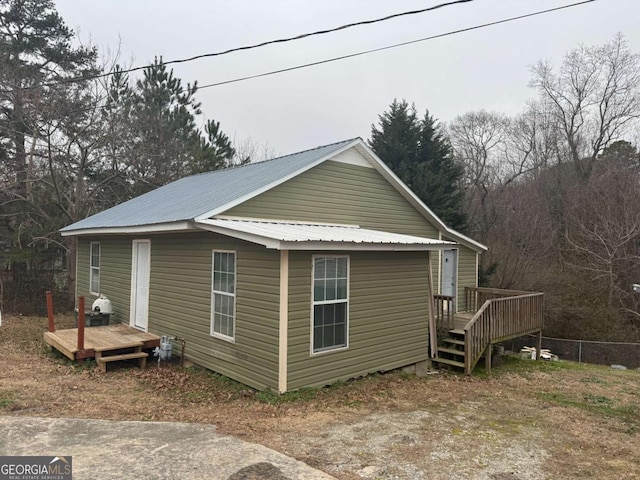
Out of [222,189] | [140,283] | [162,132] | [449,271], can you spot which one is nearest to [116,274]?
[140,283]

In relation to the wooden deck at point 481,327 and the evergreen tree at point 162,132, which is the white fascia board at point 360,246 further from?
the evergreen tree at point 162,132

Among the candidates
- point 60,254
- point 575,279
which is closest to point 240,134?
point 60,254

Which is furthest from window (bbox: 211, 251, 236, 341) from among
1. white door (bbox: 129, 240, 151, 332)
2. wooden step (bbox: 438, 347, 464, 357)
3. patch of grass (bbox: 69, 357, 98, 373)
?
wooden step (bbox: 438, 347, 464, 357)

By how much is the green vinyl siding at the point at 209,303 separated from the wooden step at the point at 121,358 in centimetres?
70

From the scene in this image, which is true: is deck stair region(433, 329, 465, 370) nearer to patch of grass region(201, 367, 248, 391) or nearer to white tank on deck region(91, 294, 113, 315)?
patch of grass region(201, 367, 248, 391)

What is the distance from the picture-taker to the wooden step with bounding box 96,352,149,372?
7.91 meters

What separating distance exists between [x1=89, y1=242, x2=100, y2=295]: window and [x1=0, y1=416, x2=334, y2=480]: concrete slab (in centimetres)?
742

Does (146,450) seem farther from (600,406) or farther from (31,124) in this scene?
(31,124)

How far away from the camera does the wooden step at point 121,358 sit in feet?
26.0

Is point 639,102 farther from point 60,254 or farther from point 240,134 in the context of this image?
point 60,254

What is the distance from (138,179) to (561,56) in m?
24.2

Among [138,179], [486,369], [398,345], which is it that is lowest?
[486,369]

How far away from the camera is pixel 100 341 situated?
28.1 ft

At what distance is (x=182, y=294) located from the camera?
28.1ft
